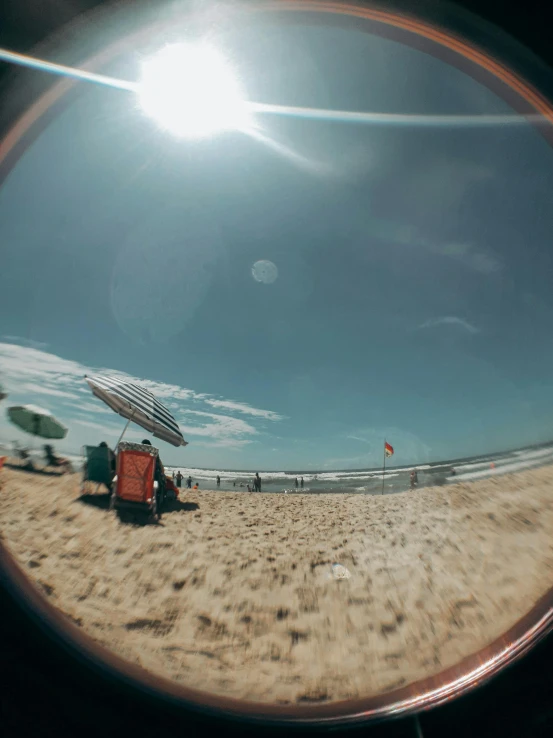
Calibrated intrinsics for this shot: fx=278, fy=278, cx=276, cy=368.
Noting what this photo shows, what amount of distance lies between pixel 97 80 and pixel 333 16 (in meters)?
1.15

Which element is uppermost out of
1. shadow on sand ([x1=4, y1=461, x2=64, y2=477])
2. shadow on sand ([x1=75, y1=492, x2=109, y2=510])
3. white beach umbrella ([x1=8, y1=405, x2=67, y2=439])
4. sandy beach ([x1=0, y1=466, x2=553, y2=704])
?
white beach umbrella ([x1=8, y1=405, x2=67, y2=439])

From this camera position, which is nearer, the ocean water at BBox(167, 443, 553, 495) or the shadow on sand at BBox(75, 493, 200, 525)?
the shadow on sand at BBox(75, 493, 200, 525)

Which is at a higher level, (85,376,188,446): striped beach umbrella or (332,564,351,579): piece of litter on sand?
(85,376,188,446): striped beach umbrella

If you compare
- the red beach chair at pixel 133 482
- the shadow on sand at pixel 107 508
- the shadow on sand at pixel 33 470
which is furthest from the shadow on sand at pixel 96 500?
the shadow on sand at pixel 33 470

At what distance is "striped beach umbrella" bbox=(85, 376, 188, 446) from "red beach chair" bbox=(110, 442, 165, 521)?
1.51 ft

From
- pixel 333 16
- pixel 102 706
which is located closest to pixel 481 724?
pixel 102 706

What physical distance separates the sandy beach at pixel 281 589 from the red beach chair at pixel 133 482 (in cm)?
26

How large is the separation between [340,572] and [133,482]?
8.68 feet

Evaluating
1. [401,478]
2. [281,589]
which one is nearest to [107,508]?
[281,589]

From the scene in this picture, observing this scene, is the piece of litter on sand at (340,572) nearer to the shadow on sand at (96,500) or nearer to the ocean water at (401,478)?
the shadow on sand at (96,500)

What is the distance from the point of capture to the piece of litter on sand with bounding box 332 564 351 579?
8.29 feet

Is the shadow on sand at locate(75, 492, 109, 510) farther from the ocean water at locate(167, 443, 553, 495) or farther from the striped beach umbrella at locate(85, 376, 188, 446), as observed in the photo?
the ocean water at locate(167, 443, 553, 495)

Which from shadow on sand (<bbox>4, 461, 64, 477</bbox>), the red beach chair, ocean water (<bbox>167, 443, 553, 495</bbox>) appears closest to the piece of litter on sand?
the red beach chair

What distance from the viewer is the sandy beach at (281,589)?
1279 millimetres
